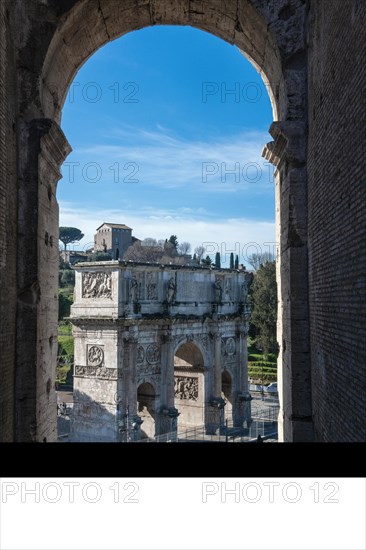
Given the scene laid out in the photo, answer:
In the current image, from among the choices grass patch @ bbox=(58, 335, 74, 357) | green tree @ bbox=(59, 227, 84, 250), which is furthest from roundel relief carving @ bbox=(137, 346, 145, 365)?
green tree @ bbox=(59, 227, 84, 250)

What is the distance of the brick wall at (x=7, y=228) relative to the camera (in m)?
5.97

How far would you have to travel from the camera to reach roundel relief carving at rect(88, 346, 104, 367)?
21.7 meters

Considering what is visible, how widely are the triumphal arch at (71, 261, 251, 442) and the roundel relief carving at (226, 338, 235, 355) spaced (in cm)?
5

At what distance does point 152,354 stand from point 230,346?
612cm

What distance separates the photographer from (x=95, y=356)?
21844 mm

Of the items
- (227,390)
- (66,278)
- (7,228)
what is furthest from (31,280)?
(66,278)

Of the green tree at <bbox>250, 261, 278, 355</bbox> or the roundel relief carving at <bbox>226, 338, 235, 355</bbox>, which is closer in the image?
the roundel relief carving at <bbox>226, 338, 235, 355</bbox>

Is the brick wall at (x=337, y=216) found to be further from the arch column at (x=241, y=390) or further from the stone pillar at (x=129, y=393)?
the arch column at (x=241, y=390)

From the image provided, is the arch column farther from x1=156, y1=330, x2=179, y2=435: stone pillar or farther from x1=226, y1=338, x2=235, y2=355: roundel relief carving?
x1=156, y1=330, x2=179, y2=435: stone pillar

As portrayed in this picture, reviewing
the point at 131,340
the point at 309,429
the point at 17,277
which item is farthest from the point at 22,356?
the point at 131,340

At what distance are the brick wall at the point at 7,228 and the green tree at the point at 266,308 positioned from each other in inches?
1227

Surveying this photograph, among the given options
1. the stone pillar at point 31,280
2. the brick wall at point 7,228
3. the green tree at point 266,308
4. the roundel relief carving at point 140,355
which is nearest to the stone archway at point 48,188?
the stone pillar at point 31,280

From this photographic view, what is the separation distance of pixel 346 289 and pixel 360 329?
0.52m

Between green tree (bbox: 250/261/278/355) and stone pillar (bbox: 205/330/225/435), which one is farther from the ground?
green tree (bbox: 250/261/278/355)
